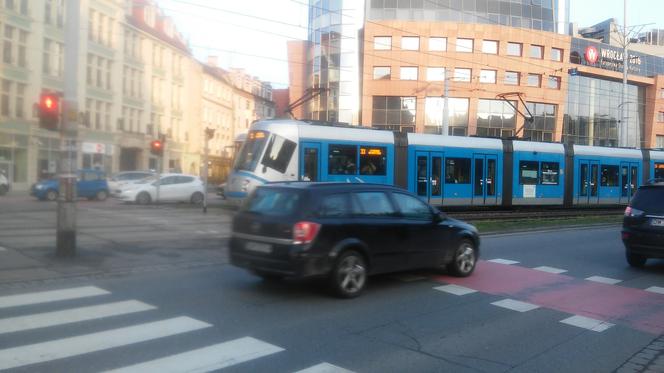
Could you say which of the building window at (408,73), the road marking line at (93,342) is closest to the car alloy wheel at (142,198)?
the road marking line at (93,342)

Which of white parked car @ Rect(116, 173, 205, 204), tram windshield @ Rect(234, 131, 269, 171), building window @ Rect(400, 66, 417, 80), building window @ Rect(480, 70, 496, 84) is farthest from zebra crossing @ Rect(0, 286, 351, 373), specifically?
building window @ Rect(480, 70, 496, 84)

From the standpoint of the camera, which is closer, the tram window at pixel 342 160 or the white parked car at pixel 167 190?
the tram window at pixel 342 160

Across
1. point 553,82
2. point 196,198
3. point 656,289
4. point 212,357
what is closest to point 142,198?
point 196,198

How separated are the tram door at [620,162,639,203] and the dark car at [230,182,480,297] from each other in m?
23.5

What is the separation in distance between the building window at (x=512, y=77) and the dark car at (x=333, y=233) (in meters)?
43.5

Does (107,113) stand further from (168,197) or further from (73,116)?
(73,116)

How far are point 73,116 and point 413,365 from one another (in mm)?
7880

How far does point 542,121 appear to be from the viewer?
51938 mm

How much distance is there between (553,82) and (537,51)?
3216 millimetres

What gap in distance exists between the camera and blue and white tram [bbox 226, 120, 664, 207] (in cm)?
1803

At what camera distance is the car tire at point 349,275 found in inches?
306

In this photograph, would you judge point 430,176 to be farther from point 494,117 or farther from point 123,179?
point 494,117

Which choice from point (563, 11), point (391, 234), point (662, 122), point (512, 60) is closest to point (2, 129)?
point (391, 234)

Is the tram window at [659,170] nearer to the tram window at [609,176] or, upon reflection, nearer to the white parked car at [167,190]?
the tram window at [609,176]
